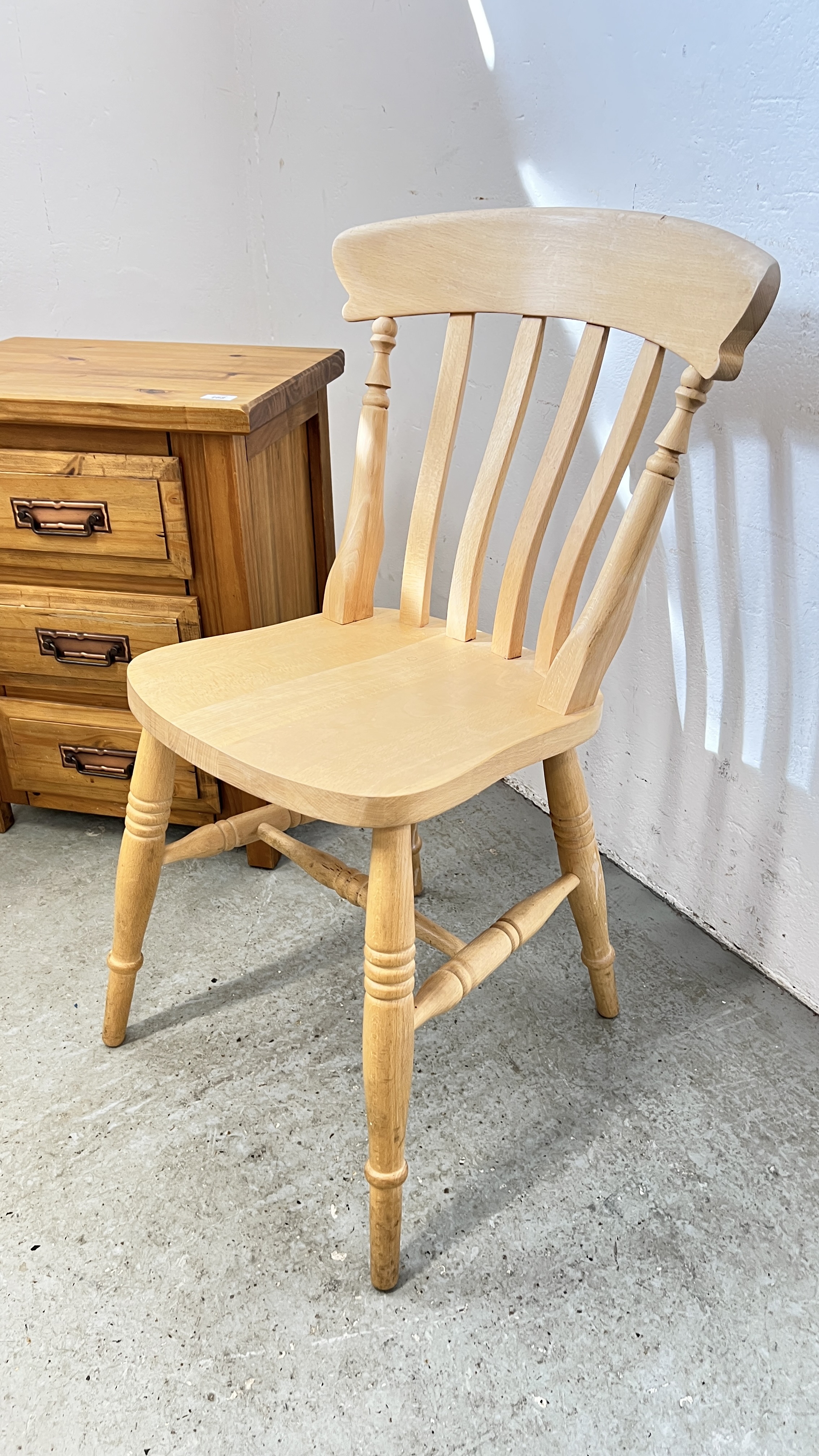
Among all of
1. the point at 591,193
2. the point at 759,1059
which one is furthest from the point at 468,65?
the point at 759,1059

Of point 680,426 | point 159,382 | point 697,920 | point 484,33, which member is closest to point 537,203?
point 484,33

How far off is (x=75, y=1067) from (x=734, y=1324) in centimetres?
75

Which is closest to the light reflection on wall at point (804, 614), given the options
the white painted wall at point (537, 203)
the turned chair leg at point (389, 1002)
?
the white painted wall at point (537, 203)

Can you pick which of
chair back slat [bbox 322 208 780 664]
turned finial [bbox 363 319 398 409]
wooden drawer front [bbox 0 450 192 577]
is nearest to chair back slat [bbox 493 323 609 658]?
chair back slat [bbox 322 208 780 664]

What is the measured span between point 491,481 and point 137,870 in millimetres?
578

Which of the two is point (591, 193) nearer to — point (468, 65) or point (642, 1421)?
point (468, 65)

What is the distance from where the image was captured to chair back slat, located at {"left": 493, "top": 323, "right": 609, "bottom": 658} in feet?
3.19

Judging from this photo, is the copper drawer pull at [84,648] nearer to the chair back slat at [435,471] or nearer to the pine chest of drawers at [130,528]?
the pine chest of drawers at [130,528]

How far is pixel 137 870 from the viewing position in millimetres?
1087

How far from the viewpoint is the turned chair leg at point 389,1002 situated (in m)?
0.82

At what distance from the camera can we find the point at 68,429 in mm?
1303

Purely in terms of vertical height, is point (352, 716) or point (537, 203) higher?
point (537, 203)

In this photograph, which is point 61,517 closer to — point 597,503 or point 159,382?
point 159,382

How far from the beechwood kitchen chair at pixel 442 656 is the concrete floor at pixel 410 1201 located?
0.08 meters
